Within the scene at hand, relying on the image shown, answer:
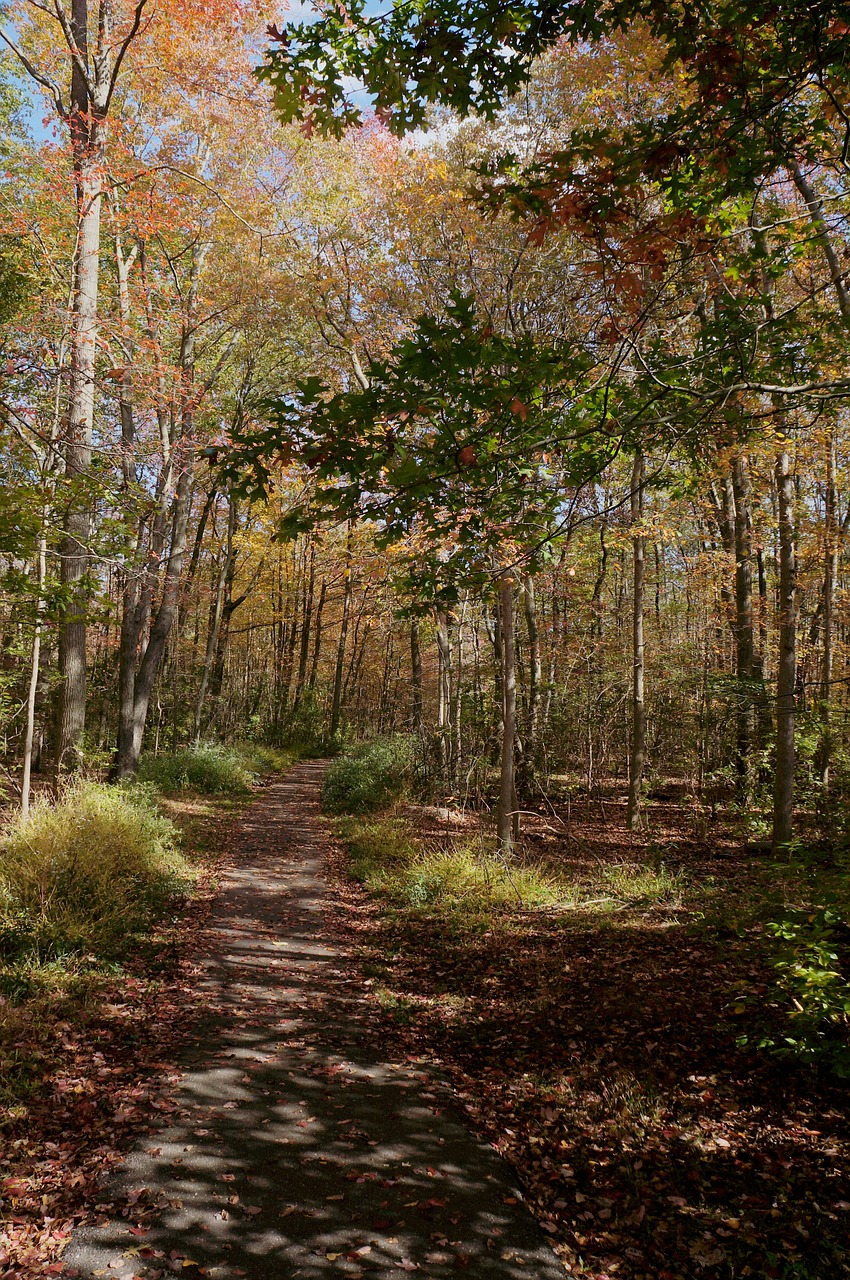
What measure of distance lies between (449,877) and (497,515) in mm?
6478

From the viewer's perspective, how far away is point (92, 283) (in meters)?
9.34

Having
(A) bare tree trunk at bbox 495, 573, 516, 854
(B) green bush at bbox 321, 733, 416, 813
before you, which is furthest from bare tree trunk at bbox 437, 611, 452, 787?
(A) bare tree trunk at bbox 495, 573, 516, 854

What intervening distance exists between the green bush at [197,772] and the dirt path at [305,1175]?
375 inches

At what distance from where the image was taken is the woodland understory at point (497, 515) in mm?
3277

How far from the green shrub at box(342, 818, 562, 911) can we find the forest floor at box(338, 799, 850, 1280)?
29 cm

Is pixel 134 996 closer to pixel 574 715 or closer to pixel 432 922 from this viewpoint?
pixel 432 922

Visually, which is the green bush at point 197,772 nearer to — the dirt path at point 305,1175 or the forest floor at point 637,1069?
the forest floor at point 637,1069

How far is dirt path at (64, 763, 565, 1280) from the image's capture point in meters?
3.20

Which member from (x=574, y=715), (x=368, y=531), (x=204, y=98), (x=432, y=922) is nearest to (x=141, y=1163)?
(x=432, y=922)

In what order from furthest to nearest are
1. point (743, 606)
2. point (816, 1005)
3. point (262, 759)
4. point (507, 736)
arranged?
1. point (262, 759)
2. point (743, 606)
3. point (507, 736)
4. point (816, 1005)

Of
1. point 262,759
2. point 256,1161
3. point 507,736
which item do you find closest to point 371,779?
point 507,736

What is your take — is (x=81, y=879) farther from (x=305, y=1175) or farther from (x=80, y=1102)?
(x=305, y=1175)

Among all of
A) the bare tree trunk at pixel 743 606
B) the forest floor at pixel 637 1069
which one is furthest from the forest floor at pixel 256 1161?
the bare tree trunk at pixel 743 606

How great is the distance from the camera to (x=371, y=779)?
52.0ft
